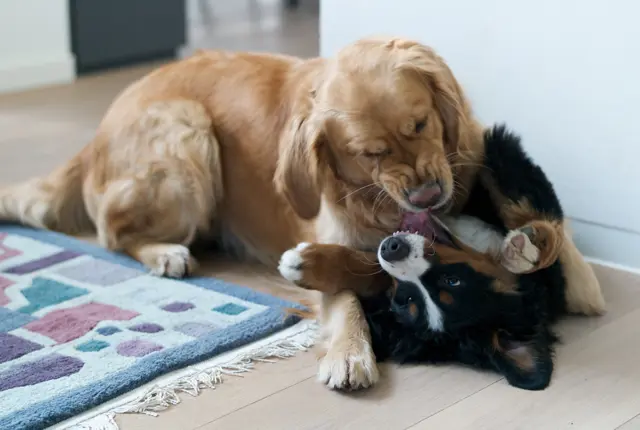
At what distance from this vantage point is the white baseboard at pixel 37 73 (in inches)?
193

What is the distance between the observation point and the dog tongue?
2.02 m

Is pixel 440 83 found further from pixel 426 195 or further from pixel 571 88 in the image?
pixel 571 88

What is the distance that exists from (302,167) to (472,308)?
51 centimetres

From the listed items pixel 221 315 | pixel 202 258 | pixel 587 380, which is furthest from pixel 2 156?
pixel 587 380

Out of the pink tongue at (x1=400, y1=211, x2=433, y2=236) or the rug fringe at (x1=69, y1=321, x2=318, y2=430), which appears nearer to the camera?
→ the rug fringe at (x1=69, y1=321, x2=318, y2=430)

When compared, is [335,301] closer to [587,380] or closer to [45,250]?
[587,380]

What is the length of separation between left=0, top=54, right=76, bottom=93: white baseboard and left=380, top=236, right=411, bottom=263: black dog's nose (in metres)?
3.55

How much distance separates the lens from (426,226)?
80.8 inches

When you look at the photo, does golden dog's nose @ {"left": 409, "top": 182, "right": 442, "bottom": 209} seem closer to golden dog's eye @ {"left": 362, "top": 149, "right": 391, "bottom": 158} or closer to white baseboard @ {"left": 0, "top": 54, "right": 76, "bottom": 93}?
golden dog's eye @ {"left": 362, "top": 149, "right": 391, "bottom": 158}

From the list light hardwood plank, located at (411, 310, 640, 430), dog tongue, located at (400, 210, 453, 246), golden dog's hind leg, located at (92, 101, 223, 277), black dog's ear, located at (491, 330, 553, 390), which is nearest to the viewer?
light hardwood plank, located at (411, 310, 640, 430)

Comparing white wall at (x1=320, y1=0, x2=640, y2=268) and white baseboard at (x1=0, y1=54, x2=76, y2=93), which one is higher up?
white wall at (x1=320, y1=0, x2=640, y2=268)

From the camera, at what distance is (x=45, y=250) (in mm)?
2768

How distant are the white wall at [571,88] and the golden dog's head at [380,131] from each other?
1.66ft

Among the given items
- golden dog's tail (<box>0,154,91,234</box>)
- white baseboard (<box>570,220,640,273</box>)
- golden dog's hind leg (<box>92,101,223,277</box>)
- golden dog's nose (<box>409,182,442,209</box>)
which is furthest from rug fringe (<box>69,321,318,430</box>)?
golden dog's tail (<box>0,154,91,234</box>)
